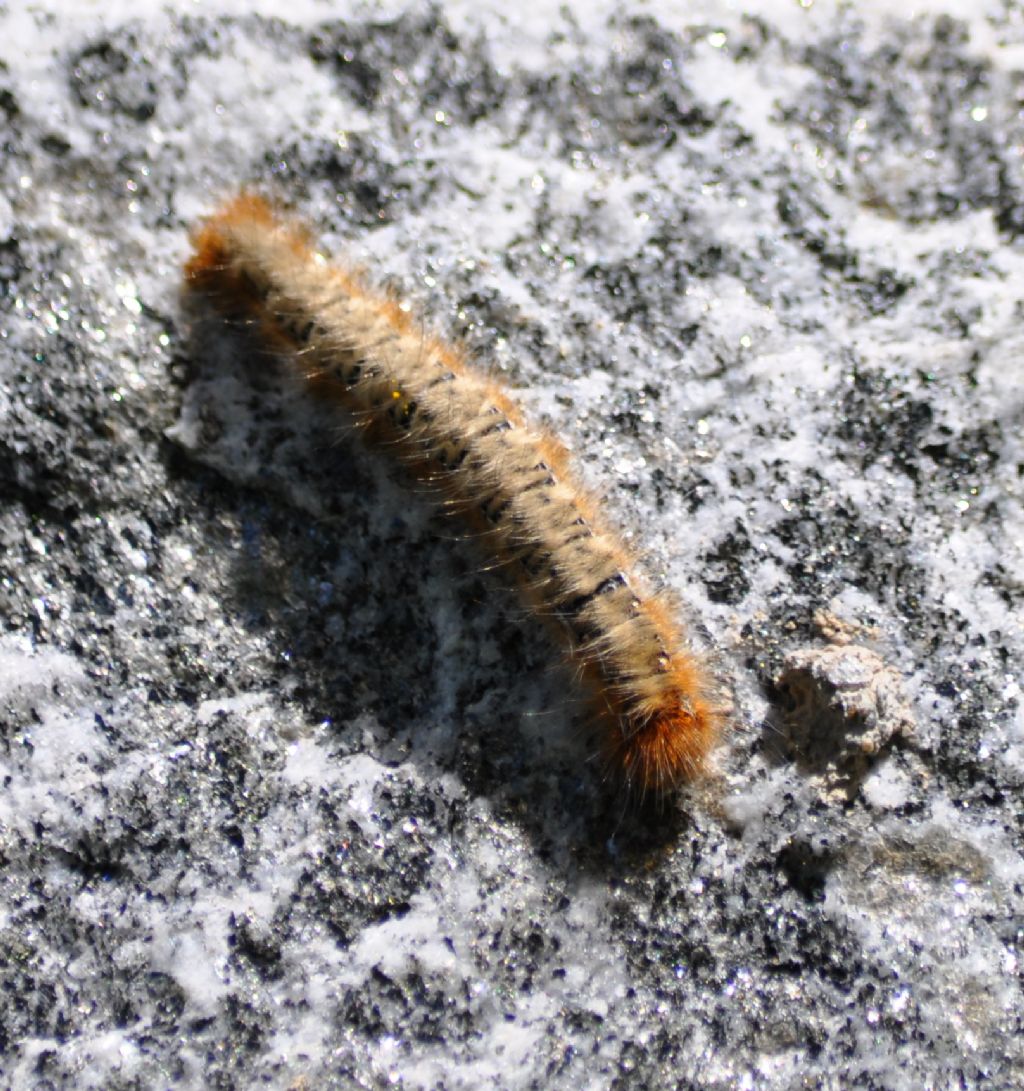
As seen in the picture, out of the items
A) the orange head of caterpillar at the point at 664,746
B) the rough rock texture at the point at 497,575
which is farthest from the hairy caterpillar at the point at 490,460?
the rough rock texture at the point at 497,575

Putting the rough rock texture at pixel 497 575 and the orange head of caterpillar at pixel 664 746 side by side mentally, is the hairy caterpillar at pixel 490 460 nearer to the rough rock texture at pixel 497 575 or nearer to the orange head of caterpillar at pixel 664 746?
the orange head of caterpillar at pixel 664 746

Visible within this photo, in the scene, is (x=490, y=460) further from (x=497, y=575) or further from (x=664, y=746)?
(x=664, y=746)

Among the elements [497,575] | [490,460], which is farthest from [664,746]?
[490,460]

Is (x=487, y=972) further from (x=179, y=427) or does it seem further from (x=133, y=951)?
(x=179, y=427)

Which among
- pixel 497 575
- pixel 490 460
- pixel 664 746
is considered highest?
pixel 490 460

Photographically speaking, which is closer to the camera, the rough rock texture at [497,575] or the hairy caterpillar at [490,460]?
the rough rock texture at [497,575]

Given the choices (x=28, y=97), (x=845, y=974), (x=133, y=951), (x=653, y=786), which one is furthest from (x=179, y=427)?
(x=845, y=974)
